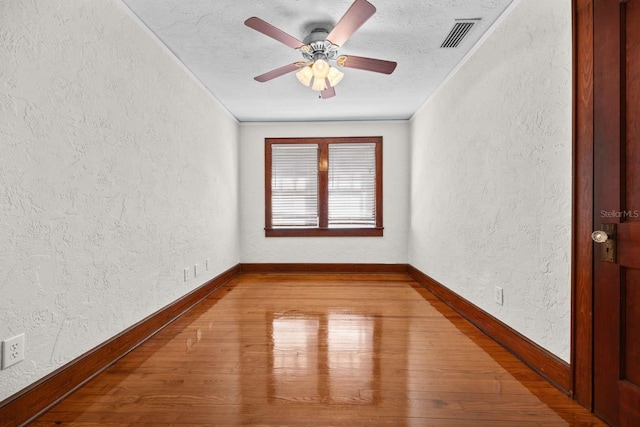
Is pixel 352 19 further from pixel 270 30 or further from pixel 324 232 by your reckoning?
pixel 324 232

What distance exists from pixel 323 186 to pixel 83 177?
3.44m

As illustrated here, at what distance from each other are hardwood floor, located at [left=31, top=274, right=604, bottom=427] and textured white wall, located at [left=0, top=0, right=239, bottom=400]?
36 centimetres

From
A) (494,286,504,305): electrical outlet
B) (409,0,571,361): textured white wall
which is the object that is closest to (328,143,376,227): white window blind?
(409,0,571,361): textured white wall

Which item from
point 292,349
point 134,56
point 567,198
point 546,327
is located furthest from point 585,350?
point 134,56

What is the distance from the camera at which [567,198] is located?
1622 mm

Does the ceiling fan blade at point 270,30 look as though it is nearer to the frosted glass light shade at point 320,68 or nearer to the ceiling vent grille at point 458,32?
the frosted glass light shade at point 320,68

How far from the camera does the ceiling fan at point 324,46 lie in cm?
192

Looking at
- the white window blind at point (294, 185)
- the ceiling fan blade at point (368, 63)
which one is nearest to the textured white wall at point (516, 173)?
the ceiling fan blade at point (368, 63)

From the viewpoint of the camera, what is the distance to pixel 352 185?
4.87m

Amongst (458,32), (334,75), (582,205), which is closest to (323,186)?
(334,75)

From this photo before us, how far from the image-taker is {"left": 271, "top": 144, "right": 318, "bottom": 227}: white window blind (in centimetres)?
488

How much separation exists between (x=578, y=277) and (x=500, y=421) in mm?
821

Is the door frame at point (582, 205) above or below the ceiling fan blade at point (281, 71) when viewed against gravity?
below

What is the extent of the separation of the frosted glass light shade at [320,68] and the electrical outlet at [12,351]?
2.41m
